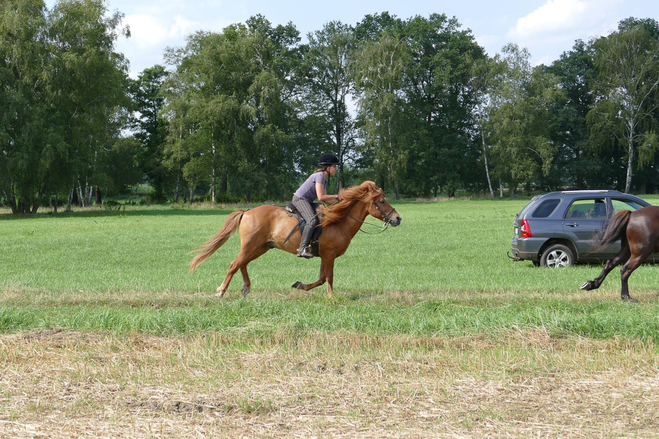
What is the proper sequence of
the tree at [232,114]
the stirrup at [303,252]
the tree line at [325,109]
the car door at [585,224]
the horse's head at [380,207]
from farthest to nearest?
the tree at [232,114] < the tree line at [325,109] < the car door at [585,224] < the horse's head at [380,207] < the stirrup at [303,252]

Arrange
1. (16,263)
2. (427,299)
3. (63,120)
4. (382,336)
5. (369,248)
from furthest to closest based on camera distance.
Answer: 1. (63,120)
2. (369,248)
3. (16,263)
4. (427,299)
5. (382,336)

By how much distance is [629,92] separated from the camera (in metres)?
63.1

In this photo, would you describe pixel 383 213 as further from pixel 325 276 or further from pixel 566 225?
pixel 566 225

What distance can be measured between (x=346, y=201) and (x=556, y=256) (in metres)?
7.05

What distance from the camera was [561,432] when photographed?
4.06 metres

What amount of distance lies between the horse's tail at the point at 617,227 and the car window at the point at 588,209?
4718 millimetres

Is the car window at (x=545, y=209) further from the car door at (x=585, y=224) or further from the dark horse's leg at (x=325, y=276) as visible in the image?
the dark horse's leg at (x=325, y=276)

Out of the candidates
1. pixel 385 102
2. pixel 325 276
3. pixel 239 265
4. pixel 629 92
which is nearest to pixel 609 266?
pixel 325 276

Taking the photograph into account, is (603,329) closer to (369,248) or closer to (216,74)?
(369,248)

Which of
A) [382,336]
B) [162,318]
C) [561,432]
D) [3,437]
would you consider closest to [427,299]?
[382,336]

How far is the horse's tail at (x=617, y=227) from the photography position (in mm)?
9633

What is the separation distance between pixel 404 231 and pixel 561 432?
931 inches

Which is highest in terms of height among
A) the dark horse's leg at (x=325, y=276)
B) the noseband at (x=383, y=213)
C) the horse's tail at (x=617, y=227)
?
the noseband at (x=383, y=213)

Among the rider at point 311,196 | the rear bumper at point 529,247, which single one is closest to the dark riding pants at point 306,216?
the rider at point 311,196
